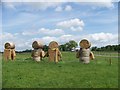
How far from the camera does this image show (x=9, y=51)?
1491 inches

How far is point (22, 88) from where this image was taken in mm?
14281

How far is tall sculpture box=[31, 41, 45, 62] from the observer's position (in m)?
34.5

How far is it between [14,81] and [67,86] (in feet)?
9.90

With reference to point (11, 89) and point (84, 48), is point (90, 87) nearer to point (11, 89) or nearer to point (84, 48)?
point (11, 89)

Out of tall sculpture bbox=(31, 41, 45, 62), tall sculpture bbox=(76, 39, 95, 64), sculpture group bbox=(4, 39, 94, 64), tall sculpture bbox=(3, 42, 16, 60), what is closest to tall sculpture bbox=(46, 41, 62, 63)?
sculpture group bbox=(4, 39, 94, 64)

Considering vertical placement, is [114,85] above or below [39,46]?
below

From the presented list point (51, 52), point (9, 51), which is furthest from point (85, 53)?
point (9, 51)

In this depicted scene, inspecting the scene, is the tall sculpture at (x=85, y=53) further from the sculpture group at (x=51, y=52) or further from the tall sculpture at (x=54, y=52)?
the tall sculpture at (x=54, y=52)

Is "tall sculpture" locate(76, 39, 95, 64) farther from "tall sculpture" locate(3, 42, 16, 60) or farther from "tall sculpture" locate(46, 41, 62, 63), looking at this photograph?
"tall sculpture" locate(3, 42, 16, 60)

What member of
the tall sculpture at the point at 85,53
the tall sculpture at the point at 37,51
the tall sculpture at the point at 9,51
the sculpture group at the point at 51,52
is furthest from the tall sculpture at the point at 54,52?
the tall sculpture at the point at 9,51

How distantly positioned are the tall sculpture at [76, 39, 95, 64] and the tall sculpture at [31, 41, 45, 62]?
4608mm

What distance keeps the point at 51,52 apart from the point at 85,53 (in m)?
4.26

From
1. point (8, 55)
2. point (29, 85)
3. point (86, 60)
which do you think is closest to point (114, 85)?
point (29, 85)

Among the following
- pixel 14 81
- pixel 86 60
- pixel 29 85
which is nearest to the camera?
pixel 29 85
